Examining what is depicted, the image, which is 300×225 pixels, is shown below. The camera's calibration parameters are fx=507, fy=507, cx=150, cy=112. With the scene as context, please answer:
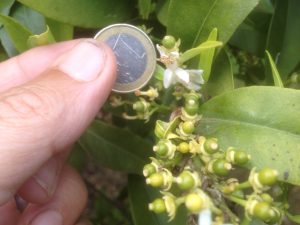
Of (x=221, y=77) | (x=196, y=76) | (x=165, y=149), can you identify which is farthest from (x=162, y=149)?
(x=221, y=77)

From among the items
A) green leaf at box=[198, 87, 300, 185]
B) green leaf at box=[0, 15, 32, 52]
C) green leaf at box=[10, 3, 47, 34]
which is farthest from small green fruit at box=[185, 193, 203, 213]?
green leaf at box=[10, 3, 47, 34]

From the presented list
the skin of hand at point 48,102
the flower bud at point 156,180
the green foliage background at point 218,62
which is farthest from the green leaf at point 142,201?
the flower bud at point 156,180

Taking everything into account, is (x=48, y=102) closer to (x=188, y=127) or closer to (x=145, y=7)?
→ (x=188, y=127)

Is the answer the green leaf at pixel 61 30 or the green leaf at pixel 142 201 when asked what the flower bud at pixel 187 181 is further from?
the green leaf at pixel 61 30

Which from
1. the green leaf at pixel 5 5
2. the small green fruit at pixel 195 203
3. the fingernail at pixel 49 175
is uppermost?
the green leaf at pixel 5 5

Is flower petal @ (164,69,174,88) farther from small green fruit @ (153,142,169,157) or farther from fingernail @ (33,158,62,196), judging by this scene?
fingernail @ (33,158,62,196)
